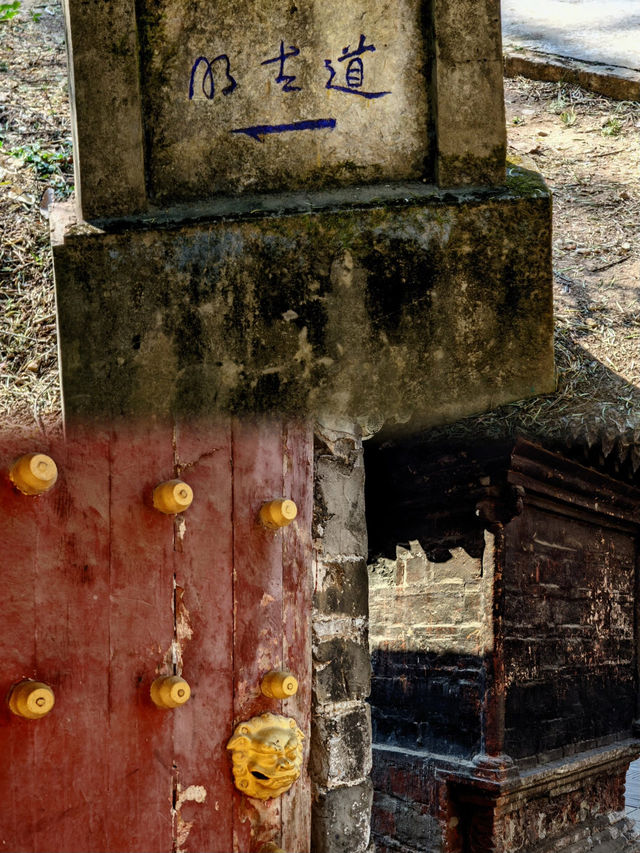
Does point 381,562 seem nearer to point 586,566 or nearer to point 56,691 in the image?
point 586,566

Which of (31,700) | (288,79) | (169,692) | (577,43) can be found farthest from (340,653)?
(577,43)

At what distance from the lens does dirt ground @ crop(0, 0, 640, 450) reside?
3.03 m

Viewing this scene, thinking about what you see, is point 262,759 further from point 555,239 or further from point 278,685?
point 555,239

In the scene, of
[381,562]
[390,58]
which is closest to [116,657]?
[390,58]

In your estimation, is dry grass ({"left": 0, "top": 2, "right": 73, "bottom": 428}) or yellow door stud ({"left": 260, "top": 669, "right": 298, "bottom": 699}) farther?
dry grass ({"left": 0, "top": 2, "right": 73, "bottom": 428})

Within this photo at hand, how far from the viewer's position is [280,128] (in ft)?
8.38

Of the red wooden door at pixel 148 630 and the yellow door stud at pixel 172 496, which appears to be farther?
the yellow door stud at pixel 172 496

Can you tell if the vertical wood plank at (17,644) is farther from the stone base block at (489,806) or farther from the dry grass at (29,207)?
the stone base block at (489,806)

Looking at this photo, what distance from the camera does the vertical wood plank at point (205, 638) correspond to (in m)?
2.24

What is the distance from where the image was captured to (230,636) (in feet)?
7.79

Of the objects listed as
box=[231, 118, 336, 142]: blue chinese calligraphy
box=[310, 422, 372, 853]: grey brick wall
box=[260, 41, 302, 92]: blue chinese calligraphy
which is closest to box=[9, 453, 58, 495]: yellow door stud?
box=[310, 422, 372, 853]: grey brick wall

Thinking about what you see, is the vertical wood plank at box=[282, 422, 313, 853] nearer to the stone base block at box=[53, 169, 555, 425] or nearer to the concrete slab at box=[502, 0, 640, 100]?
the stone base block at box=[53, 169, 555, 425]

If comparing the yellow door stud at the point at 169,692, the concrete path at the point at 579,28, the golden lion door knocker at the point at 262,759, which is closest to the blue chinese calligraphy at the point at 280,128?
the yellow door stud at the point at 169,692

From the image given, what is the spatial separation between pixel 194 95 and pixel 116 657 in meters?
1.58
